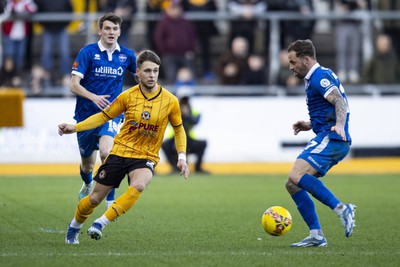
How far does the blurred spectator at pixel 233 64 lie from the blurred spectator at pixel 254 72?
11 cm

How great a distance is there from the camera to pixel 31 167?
69.2 feet

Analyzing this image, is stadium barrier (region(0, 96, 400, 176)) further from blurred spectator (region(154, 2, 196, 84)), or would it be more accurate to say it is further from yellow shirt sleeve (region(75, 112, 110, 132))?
yellow shirt sleeve (region(75, 112, 110, 132))

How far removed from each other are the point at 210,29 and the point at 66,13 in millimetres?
3510

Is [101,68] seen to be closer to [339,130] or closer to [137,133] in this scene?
[137,133]

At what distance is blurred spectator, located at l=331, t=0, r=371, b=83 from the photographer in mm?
22500

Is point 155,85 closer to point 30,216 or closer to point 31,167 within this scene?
point 30,216

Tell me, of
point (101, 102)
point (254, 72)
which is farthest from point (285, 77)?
point (101, 102)

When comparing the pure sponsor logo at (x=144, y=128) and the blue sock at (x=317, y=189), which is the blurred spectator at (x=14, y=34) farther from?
the blue sock at (x=317, y=189)

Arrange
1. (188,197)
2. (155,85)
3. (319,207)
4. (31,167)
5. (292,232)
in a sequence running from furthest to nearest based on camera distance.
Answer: (31,167)
(188,197)
(319,207)
(292,232)
(155,85)

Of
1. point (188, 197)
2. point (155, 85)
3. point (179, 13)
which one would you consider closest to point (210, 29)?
point (179, 13)

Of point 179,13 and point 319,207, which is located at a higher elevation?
point 179,13

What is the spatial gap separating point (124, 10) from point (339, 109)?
1256 cm

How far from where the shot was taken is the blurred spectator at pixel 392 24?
2289cm

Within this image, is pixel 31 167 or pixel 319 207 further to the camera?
pixel 31 167
